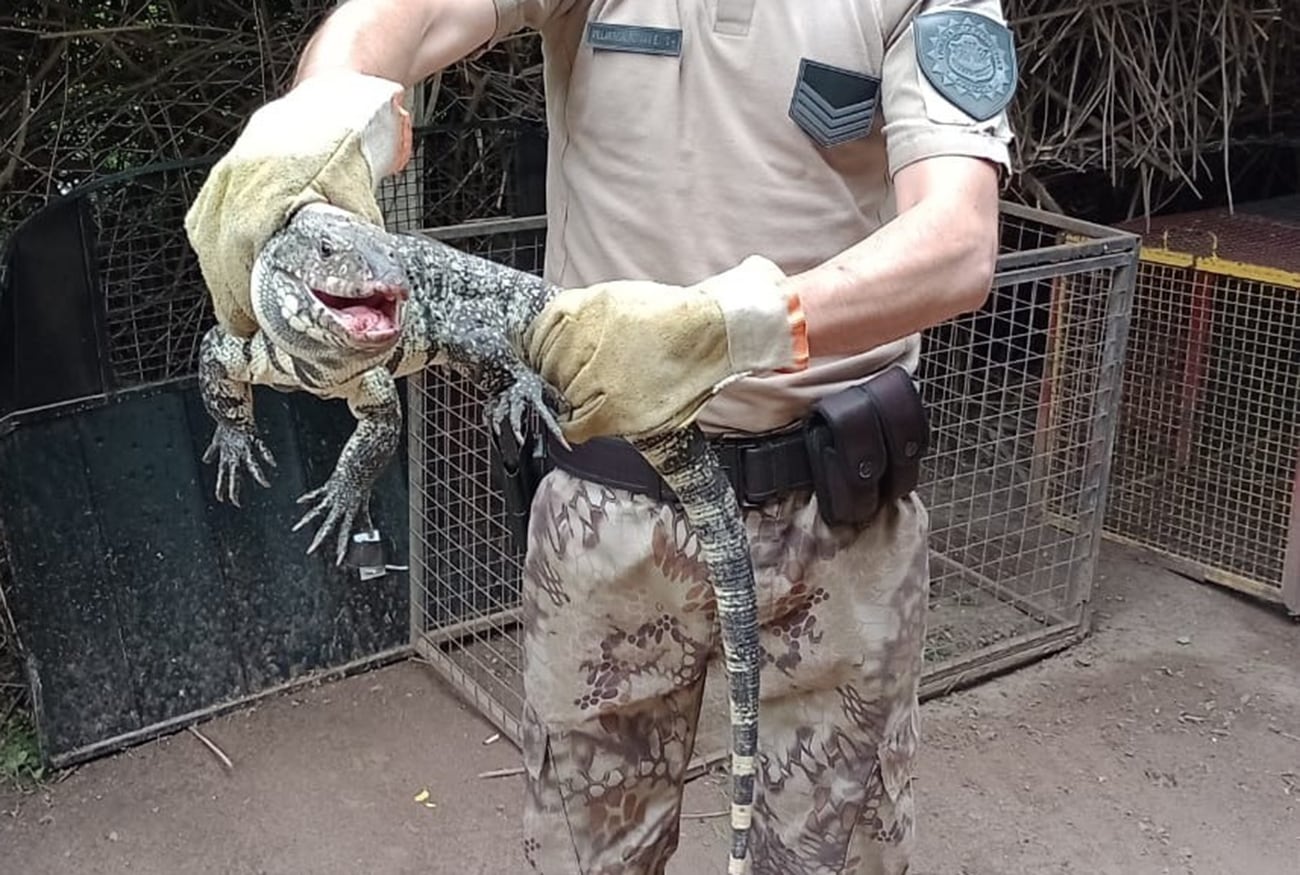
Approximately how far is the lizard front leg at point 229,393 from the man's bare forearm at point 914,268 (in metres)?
0.55

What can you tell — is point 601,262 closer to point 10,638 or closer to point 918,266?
point 918,266

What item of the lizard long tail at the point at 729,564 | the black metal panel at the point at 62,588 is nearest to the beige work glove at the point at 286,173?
the lizard long tail at the point at 729,564

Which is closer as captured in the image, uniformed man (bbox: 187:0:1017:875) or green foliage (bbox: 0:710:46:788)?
uniformed man (bbox: 187:0:1017:875)

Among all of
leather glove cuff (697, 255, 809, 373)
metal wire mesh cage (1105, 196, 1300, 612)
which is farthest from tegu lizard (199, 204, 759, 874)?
metal wire mesh cage (1105, 196, 1300, 612)

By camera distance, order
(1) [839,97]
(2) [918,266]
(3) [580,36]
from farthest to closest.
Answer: (3) [580,36] < (1) [839,97] < (2) [918,266]

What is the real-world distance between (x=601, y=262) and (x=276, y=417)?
1624 millimetres

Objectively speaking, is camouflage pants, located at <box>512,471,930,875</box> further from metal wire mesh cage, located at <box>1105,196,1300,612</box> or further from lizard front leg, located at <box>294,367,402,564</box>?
metal wire mesh cage, located at <box>1105,196,1300,612</box>

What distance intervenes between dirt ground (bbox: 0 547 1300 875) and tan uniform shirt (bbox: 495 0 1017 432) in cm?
148

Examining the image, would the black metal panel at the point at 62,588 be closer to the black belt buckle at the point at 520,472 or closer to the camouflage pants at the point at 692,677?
the black belt buckle at the point at 520,472

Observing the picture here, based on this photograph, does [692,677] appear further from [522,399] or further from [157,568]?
[157,568]

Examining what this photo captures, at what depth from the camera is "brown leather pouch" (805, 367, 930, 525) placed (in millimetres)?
1748

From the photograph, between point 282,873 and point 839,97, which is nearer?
point 839,97

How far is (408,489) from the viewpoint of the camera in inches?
136

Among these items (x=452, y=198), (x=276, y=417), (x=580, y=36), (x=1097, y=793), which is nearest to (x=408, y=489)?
(x=276, y=417)
